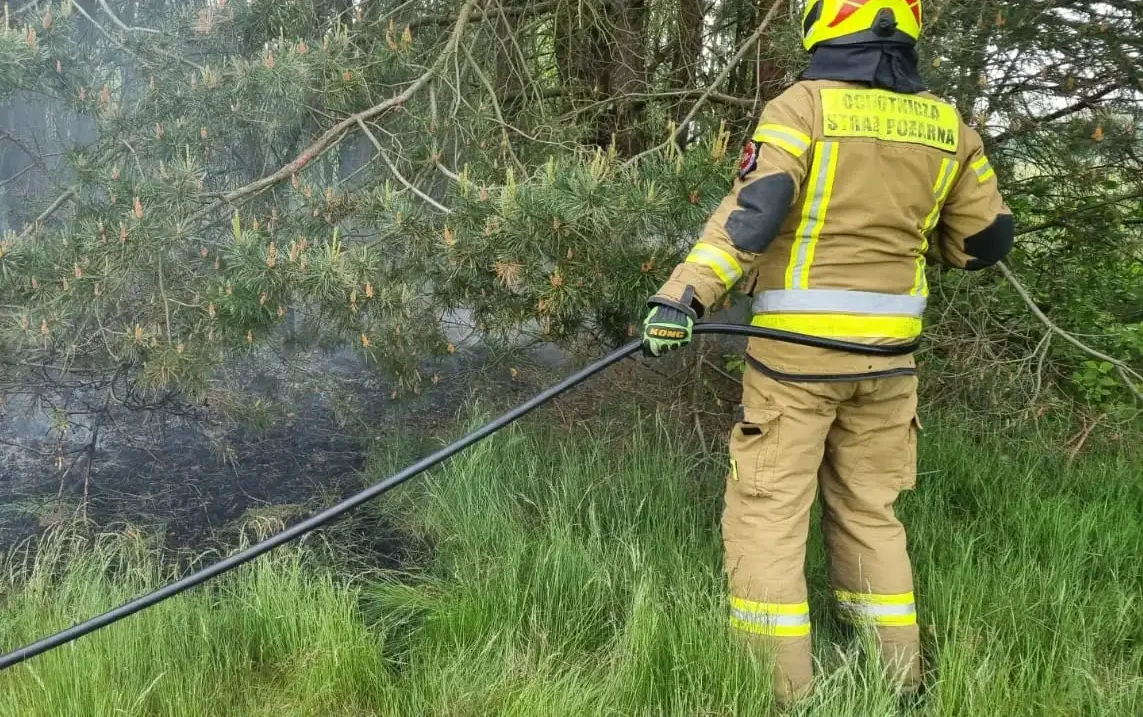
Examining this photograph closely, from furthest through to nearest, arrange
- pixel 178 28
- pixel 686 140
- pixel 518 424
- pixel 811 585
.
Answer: pixel 518 424, pixel 686 140, pixel 178 28, pixel 811 585

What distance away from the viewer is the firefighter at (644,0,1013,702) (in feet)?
6.25

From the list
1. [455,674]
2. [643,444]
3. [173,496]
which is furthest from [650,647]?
[173,496]

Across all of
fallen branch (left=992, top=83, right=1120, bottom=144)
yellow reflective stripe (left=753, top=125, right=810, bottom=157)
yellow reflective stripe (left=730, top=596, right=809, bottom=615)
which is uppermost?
yellow reflective stripe (left=753, top=125, right=810, bottom=157)

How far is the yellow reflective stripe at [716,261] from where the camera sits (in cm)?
188

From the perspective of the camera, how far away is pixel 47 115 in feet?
10.3

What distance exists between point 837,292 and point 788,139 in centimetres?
41

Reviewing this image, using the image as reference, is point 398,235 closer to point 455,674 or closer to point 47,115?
point 455,674

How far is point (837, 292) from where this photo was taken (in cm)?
202

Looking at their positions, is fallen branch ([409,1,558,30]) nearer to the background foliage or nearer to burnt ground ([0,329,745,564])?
the background foliage

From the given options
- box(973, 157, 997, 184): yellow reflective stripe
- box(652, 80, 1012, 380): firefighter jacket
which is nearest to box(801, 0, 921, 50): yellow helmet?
box(652, 80, 1012, 380): firefighter jacket

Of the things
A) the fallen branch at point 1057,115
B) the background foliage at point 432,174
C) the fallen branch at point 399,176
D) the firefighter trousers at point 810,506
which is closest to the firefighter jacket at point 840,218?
the firefighter trousers at point 810,506

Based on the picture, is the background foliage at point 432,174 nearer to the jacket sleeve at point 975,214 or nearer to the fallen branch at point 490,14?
the fallen branch at point 490,14

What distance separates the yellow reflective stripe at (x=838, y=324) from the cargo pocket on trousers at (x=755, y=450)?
226 millimetres

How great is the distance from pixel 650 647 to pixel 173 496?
2.55 meters
